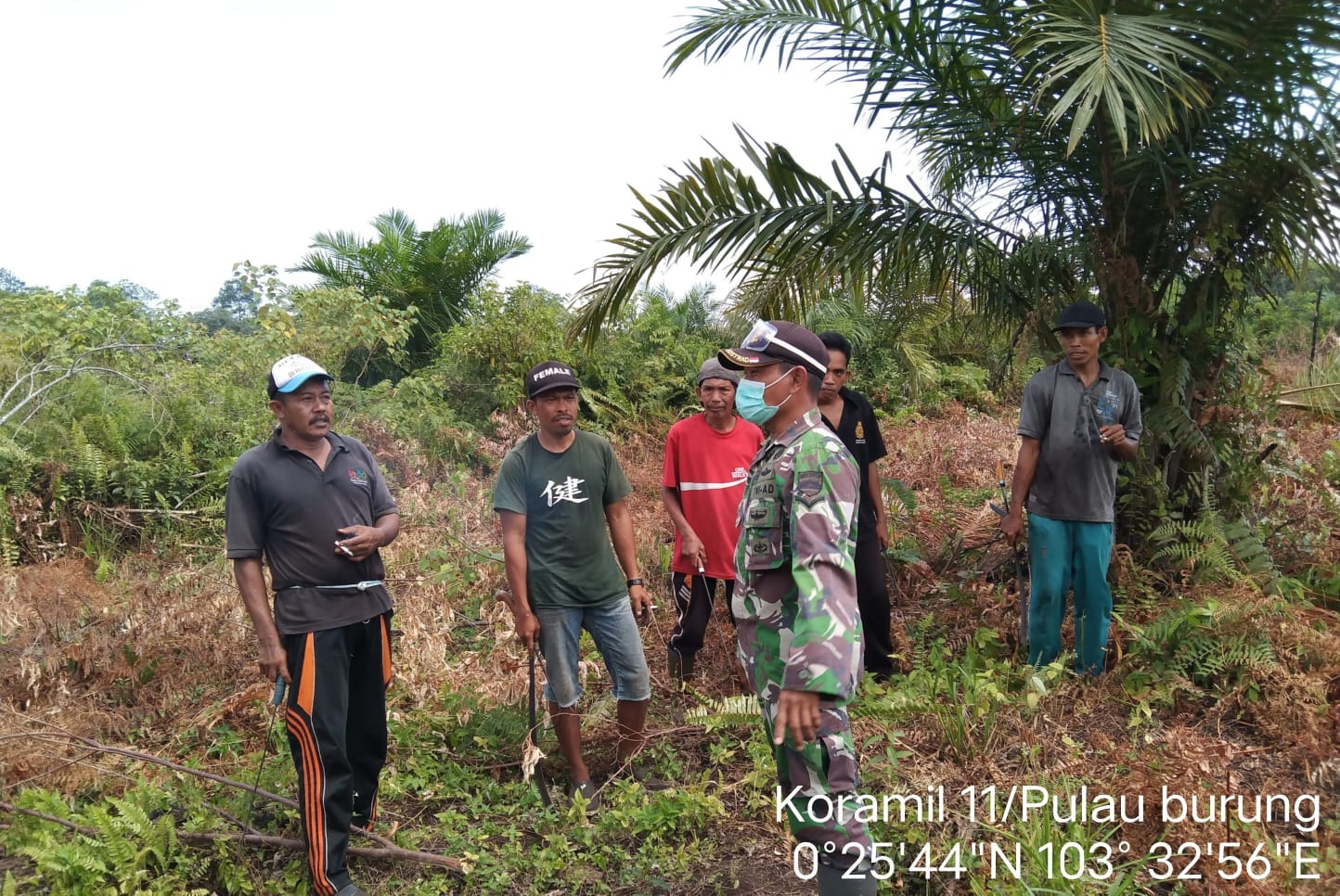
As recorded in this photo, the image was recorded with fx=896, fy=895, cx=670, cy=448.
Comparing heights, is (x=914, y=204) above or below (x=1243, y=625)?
above

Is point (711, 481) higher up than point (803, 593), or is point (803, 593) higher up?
point (711, 481)

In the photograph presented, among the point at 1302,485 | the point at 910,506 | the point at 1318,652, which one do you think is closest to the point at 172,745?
the point at 910,506

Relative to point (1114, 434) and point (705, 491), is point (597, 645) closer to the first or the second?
point (705, 491)

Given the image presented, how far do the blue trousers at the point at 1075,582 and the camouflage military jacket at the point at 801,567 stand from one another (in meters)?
2.53

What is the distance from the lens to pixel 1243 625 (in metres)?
4.65

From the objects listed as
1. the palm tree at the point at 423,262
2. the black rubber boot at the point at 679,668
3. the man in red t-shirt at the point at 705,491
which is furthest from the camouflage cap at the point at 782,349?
the palm tree at the point at 423,262

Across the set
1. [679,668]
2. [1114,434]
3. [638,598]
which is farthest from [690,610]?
[1114,434]

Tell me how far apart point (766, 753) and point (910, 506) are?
2.71 meters

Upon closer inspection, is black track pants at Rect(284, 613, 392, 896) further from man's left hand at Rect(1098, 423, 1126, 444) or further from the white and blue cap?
man's left hand at Rect(1098, 423, 1126, 444)

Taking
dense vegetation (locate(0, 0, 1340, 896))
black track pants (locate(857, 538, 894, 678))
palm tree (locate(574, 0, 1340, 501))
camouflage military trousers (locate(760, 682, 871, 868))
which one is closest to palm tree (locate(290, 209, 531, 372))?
dense vegetation (locate(0, 0, 1340, 896))

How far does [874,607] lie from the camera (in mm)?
5105

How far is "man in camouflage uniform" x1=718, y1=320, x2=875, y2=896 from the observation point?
251cm

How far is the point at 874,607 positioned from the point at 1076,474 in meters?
1.30

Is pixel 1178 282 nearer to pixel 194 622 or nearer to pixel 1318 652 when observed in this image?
pixel 1318 652
